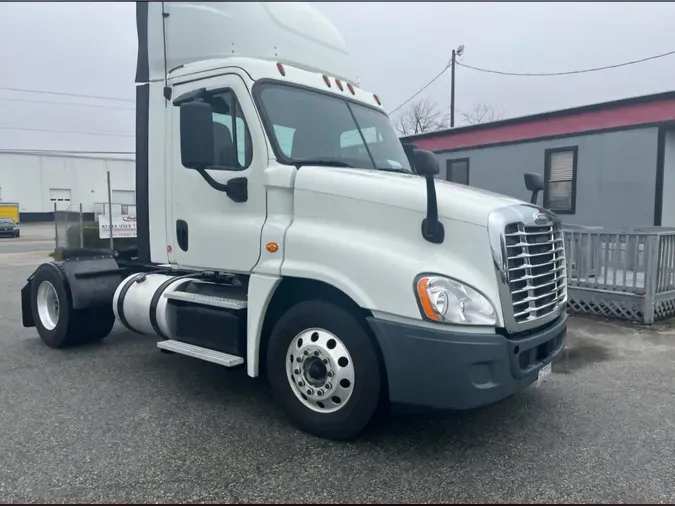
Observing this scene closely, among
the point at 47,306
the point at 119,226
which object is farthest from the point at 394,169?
the point at 47,306

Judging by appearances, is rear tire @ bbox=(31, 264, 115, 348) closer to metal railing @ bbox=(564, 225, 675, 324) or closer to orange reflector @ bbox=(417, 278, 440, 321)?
orange reflector @ bbox=(417, 278, 440, 321)

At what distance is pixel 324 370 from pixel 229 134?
198cm

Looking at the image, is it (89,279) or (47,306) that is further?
(47,306)

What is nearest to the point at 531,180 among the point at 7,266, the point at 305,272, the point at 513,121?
the point at 305,272

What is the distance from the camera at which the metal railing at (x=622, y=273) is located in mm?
7387

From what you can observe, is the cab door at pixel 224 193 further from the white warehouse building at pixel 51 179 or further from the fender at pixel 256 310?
the white warehouse building at pixel 51 179

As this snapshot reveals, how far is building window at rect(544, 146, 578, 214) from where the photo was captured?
11773 mm

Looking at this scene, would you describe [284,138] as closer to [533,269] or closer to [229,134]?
[229,134]

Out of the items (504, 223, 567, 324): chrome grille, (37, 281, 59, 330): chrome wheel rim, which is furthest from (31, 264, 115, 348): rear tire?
(504, 223, 567, 324): chrome grille

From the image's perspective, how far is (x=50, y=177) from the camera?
49.2m

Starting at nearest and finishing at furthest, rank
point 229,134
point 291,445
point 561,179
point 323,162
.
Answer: point 291,445 → point 323,162 → point 229,134 → point 561,179

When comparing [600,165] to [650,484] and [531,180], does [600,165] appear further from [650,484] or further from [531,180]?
[650,484]

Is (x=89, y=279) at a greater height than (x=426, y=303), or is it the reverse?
(x=426, y=303)

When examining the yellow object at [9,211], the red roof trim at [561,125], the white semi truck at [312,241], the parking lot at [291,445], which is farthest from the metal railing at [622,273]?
the yellow object at [9,211]
